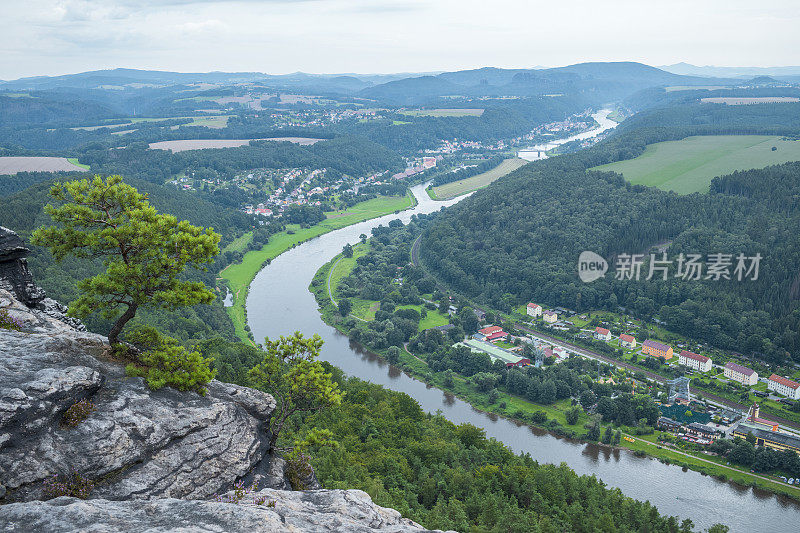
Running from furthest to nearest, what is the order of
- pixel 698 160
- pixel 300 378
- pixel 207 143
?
pixel 207 143 → pixel 698 160 → pixel 300 378

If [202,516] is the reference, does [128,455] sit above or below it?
above

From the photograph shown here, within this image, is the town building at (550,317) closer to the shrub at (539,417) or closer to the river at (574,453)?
the river at (574,453)

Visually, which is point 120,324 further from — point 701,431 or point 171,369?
point 701,431

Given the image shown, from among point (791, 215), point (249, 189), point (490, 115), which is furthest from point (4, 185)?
point (490, 115)

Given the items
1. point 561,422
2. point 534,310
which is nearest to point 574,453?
point 561,422

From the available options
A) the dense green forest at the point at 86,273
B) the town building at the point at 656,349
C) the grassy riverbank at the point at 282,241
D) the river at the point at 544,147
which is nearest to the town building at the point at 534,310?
the town building at the point at 656,349

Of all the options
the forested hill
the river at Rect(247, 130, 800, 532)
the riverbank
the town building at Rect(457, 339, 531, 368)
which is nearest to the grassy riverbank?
the river at Rect(247, 130, 800, 532)

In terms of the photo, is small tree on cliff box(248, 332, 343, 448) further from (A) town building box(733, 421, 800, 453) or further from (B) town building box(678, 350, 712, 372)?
(B) town building box(678, 350, 712, 372)
